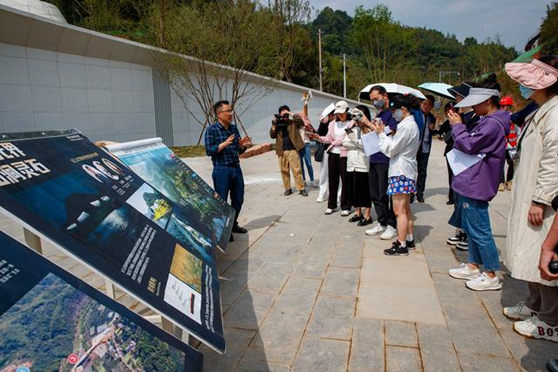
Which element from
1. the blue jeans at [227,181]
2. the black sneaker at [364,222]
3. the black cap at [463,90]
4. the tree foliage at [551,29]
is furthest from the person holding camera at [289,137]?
the tree foliage at [551,29]

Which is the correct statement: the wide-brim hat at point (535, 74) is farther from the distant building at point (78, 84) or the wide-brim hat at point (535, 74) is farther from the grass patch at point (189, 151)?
the distant building at point (78, 84)

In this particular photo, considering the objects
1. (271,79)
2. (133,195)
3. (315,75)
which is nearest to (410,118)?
(133,195)

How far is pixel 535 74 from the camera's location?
8.04 feet

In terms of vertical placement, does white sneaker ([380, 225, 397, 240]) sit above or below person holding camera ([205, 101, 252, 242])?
below

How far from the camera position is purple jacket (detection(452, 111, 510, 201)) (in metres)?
3.21

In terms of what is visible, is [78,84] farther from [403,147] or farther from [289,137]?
[403,147]

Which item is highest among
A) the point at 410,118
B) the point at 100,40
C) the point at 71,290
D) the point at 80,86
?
the point at 100,40

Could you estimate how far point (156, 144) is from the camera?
438 cm

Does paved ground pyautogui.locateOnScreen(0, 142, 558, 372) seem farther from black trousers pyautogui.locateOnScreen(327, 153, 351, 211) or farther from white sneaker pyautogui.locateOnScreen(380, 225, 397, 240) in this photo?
black trousers pyautogui.locateOnScreen(327, 153, 351, 211)

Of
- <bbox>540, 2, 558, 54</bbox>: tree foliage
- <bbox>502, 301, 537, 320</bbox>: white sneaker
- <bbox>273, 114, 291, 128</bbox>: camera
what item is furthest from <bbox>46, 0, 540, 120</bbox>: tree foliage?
<bbox>502, 301, 537, 320</bbox>: white sneaker

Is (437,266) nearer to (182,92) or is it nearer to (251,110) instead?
(182,92)

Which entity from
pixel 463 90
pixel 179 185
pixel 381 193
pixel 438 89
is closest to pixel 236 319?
pixel 179 185

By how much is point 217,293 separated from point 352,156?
12.1 feet

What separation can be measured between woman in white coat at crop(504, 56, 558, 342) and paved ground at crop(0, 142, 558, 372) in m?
0.35
